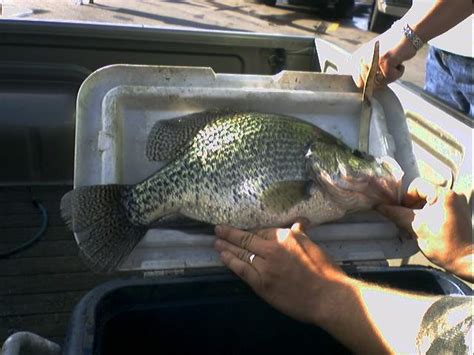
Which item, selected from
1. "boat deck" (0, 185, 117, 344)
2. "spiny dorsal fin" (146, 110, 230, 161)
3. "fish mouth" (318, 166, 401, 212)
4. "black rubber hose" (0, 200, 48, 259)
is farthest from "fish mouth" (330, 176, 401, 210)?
"black rubber hose" (0, 200, 48, 259)

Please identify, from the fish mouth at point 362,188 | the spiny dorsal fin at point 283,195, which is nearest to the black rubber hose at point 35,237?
the spiny dorsal fin at point 283,195

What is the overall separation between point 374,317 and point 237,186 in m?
0.56

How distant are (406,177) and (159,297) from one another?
999mm

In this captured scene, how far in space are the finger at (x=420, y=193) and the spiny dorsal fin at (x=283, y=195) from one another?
34 centimetres

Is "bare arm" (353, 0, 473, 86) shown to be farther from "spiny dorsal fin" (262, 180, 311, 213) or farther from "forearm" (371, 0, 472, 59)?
"spiny dorsal fin" (262, 180, 311, 213)

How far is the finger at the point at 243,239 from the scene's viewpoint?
5.25 ft

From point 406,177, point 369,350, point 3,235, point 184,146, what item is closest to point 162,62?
point 3,235

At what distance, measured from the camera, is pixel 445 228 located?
1.59 meters

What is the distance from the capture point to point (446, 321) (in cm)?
118

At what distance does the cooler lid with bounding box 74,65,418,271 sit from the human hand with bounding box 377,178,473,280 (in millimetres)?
169

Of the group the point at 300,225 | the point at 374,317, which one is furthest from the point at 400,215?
the point at 374,317

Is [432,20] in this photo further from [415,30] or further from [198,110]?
[198,110]

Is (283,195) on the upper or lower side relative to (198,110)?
lower

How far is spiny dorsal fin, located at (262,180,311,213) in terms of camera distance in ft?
5.58
